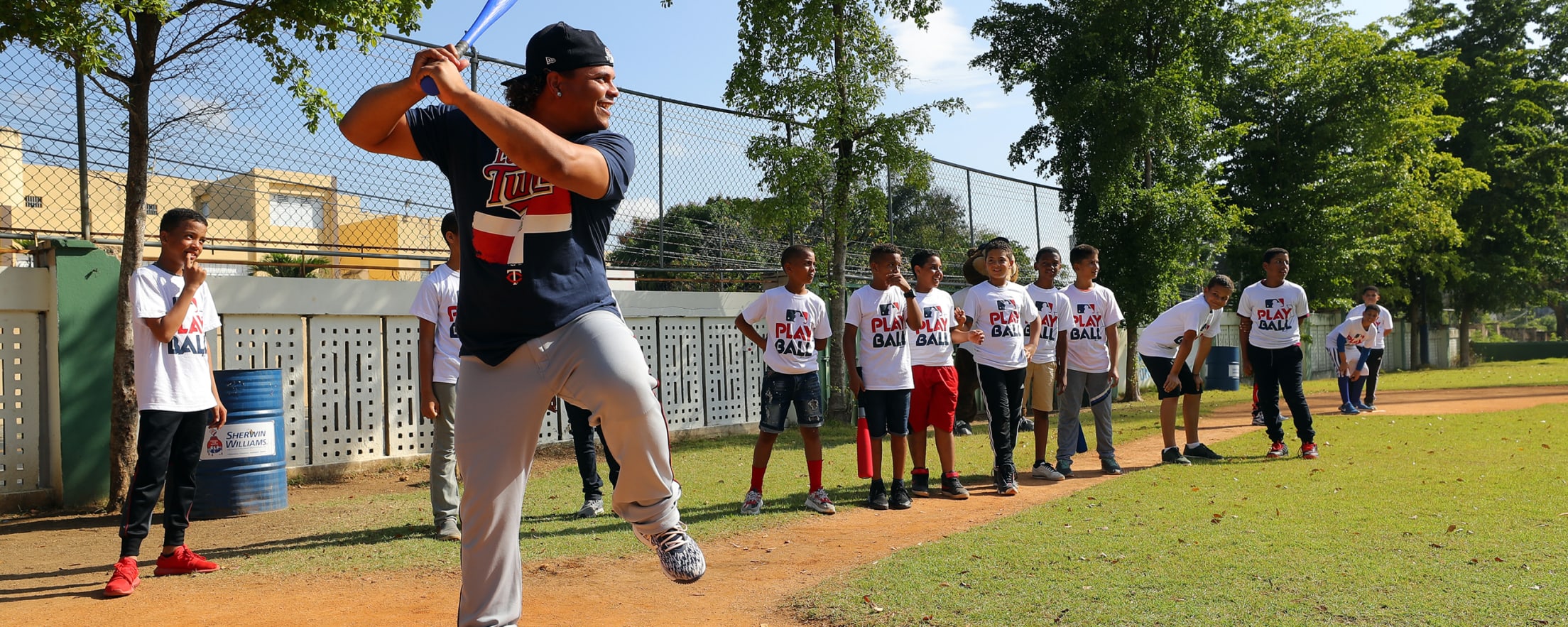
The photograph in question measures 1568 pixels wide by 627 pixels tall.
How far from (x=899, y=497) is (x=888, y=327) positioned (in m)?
1.26

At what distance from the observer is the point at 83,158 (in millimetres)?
8508

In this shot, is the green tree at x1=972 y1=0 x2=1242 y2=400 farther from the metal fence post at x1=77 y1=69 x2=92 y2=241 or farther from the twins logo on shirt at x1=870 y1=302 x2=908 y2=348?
the metal fence post at x1=77 y1=69 x2=92 y2=241

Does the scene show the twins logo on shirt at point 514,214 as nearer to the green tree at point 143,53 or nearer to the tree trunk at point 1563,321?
the green tree at point 143,53

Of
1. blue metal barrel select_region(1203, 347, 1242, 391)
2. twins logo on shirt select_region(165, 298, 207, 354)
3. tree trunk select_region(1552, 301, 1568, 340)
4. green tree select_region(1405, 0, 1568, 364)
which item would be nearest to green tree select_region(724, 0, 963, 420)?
twins logo on shirt select_region(165, 298, 207, 354)

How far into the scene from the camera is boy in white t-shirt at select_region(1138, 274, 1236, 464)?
31.6 feet

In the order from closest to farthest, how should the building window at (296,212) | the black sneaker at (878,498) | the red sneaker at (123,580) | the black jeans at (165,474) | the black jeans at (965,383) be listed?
the red sneaker at (123,580) → the black jeans at (165,474) → the black sneaker at (878,498) → the building window at (296,212) → the black jeans at (965,383)

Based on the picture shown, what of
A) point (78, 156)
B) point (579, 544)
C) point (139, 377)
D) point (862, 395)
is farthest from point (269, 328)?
point (862, 395)

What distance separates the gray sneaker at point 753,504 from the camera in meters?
7.36

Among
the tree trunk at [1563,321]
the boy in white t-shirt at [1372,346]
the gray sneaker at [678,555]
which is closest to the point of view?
the gray sneaker at [678,555]

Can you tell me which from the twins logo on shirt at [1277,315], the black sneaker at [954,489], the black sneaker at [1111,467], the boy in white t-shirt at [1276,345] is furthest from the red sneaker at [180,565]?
the twins logo on shirt at [1277,315]

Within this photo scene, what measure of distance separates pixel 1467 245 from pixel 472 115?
4085 cm

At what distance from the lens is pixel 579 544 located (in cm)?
629

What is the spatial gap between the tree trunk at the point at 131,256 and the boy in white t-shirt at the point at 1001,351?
21.0ft

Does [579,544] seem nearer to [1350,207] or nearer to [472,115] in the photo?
[472,115]
